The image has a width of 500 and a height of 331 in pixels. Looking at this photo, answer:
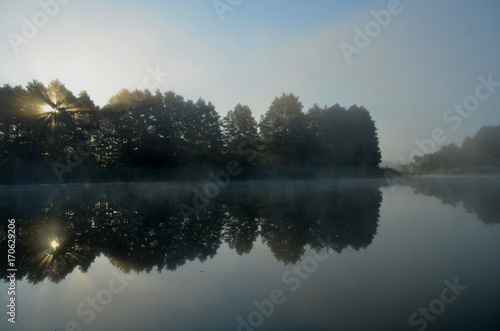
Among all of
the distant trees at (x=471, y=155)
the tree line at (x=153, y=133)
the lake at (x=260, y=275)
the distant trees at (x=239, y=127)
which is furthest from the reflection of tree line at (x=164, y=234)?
Answer: the distant trees at (x=471, y=155)

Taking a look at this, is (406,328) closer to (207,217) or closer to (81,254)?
(81,254)

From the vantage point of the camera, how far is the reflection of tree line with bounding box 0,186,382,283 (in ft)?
25.3

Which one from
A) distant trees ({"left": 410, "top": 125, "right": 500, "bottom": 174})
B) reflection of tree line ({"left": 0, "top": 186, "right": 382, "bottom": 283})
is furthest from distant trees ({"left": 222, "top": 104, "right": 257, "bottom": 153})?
distant trees ({"left": 410, "top": 125, "right": 500, "bottom": 174})

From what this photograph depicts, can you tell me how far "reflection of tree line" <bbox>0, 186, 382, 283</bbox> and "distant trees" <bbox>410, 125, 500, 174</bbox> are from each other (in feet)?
305

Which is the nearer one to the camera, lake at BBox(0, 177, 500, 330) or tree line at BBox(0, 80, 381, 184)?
lake at BBox(0, 177, 500, 330)


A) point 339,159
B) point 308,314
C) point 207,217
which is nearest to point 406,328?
point 308,314

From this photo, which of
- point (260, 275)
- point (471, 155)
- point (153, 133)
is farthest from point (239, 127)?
point (471, 155)

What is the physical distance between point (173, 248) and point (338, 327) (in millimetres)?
5519

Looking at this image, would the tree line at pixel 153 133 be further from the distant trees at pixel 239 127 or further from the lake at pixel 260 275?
the lake at pixel 260 275

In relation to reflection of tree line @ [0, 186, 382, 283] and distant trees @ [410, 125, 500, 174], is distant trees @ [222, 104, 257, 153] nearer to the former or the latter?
reflection of tree line @ [0, 186, 382, 283]

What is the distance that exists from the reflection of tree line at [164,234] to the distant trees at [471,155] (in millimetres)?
93086

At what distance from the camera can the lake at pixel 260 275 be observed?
15.1ft

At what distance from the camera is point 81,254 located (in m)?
8.27

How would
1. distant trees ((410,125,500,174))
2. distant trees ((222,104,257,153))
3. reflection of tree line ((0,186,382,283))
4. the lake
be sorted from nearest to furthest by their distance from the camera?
the lake, reflection of tree line ((0,186,382,283)), distant trees ((222,104,257,153)), distant trees ((410,125,500,174))
